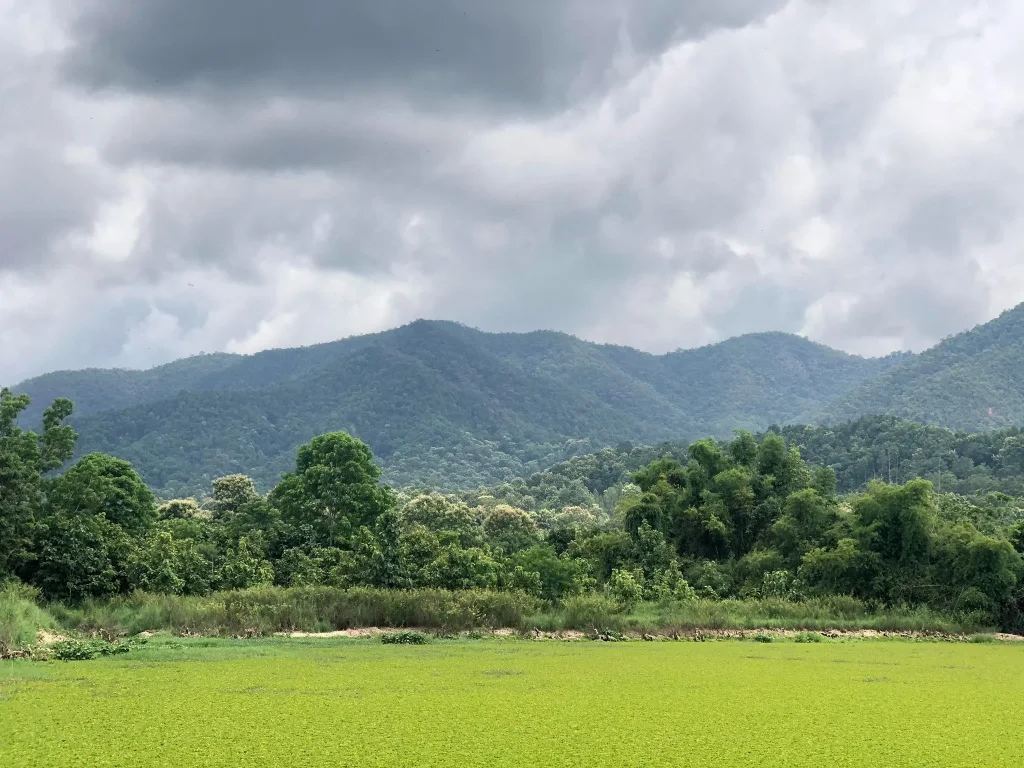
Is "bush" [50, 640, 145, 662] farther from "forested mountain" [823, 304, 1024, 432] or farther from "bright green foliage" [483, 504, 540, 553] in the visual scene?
"forested mountain" [823, 304, 1024, 432]

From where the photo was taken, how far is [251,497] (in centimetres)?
7075

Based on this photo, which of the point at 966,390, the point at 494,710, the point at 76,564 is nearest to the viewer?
the point at 494,710

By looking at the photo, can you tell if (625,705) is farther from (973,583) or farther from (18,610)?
(973,583)

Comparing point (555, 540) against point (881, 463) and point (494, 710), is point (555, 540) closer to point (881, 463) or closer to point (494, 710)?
point (494, 710)

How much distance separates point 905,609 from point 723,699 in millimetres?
22561

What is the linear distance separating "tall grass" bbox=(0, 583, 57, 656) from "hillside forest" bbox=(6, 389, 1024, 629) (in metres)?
2.48

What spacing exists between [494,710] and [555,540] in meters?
38.6

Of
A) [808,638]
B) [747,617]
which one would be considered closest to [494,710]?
[808,638]

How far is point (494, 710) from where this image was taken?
14.4m

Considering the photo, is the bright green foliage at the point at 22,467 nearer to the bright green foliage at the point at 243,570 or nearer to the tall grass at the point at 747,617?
the bright green foliage at the point at 243,570

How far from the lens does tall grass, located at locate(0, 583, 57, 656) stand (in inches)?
824

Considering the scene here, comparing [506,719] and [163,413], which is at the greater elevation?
[163,413]

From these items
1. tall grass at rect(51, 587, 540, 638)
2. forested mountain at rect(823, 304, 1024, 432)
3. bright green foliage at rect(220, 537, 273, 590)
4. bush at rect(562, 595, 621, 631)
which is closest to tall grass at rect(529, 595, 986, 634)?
bush at rect(562, 595, 621, 631)

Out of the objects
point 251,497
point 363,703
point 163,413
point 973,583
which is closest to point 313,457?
point 251,497
